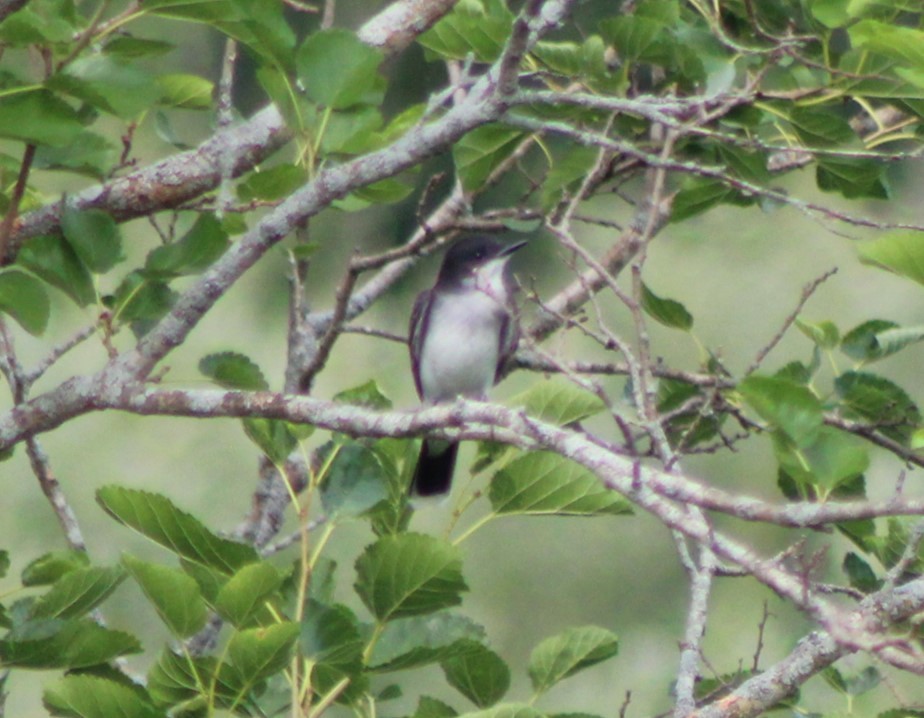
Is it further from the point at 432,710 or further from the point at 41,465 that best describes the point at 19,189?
the point at 432,710

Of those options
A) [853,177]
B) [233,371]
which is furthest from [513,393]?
[233,371]

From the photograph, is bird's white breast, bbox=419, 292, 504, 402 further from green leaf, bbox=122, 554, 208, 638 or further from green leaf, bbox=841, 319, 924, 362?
green leaf, bbox=122, 554, 208, 638

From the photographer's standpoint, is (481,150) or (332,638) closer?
(332,638)

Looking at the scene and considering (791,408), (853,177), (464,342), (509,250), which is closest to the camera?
(791,408)

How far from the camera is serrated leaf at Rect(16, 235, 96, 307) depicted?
7.73 feet

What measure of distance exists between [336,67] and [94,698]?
40.3 inches

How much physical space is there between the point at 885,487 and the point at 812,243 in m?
1.64

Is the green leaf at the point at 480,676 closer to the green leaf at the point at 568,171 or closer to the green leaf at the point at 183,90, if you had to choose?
the green leaf at the point at 568,171

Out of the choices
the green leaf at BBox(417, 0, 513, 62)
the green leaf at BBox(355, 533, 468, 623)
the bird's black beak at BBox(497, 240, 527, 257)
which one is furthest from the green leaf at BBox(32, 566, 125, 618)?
the bird's black beak at BBox(497, 240, 527, 257)

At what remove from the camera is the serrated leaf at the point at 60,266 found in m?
2.36

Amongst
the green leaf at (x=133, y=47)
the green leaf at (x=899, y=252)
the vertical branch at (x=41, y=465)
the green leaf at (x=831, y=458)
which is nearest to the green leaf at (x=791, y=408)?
the green leaf at (x=831, y=458)

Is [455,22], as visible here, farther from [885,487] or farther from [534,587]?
[534,587]

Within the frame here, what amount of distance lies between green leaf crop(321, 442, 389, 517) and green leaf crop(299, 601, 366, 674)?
187mm

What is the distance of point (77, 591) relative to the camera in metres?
2.12
